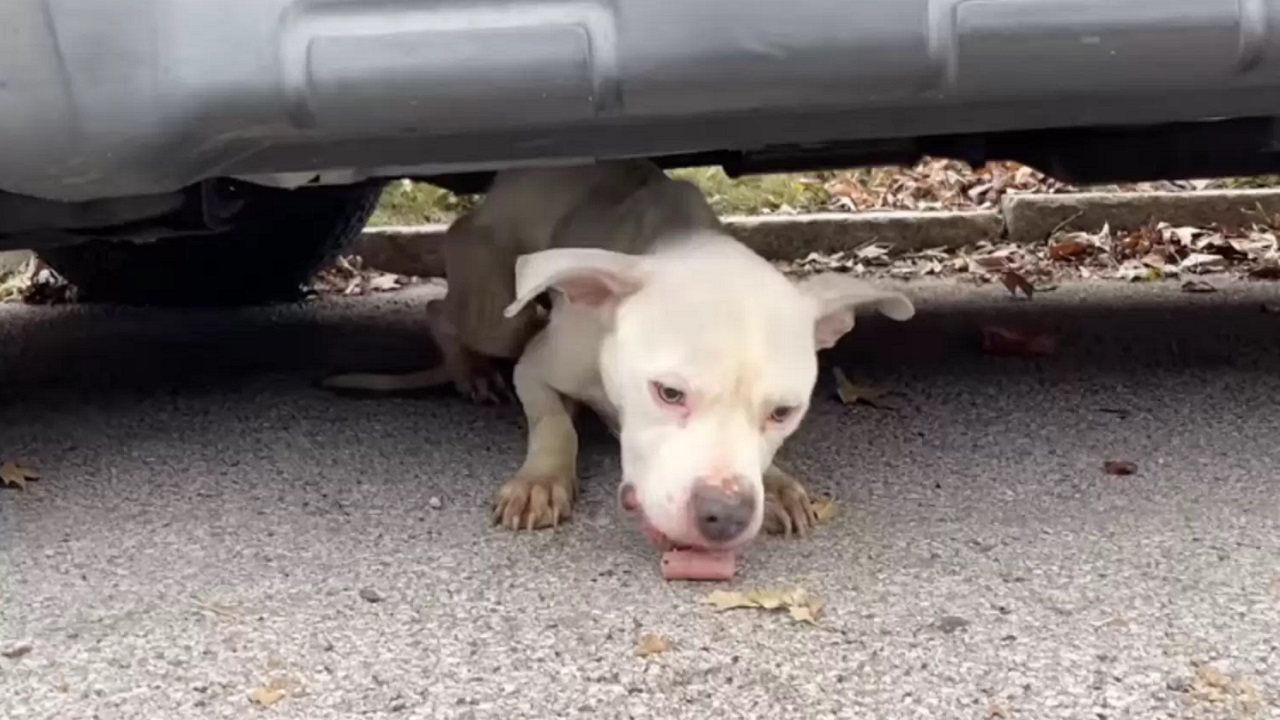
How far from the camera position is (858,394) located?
3.06 meters

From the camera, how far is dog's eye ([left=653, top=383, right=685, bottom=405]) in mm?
A: 2084

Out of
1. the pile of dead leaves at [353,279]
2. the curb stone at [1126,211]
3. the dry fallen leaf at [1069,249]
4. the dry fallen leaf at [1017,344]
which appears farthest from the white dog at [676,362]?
the curb stone at [1126,211]

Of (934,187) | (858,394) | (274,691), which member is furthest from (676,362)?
(934,187)

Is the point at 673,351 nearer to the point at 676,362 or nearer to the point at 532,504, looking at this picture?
the point at 676,362

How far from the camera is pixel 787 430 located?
2.19 meters

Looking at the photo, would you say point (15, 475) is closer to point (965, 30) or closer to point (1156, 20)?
point (965, 30)

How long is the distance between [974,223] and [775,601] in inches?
141

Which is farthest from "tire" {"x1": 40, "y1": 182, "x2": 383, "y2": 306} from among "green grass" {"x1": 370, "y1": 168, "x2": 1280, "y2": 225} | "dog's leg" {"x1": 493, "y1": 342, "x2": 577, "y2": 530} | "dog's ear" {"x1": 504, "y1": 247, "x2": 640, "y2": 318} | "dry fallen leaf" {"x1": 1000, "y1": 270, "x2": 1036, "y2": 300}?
"dry fallen leaf" {"x1": 1000, "y1": 270, "x2": 1036, "y2": 300}

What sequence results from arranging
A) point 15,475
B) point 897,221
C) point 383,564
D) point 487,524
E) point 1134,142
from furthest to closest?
point 897,221 < point 1134,142 < point 15,475 < point 487,524 < point 383,564

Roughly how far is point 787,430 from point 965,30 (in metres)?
0.63

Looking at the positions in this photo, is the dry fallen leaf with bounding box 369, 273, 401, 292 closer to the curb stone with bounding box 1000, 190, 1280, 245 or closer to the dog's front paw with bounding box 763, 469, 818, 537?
the curb stone with bounding box 1000, 190, 1280, 245

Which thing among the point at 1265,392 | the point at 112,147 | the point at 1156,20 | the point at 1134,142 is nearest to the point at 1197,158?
the point at 1134,142

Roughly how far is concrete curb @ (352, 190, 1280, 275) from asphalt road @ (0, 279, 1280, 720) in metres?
1.83

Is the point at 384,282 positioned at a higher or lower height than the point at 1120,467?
lower
